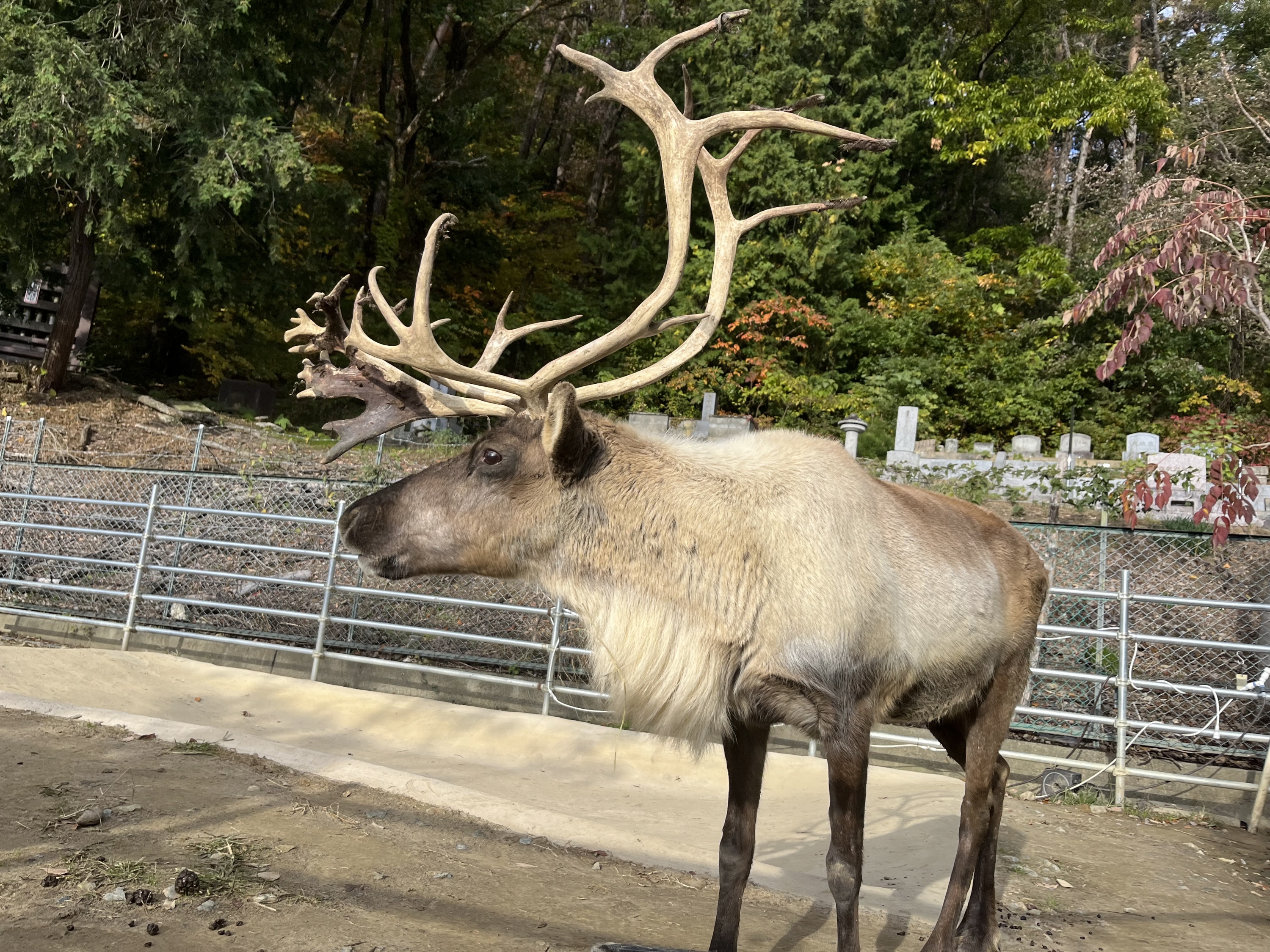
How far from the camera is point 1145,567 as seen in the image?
7.49 metres

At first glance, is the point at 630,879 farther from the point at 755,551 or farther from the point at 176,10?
the point at 176,10

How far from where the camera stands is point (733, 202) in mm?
20125

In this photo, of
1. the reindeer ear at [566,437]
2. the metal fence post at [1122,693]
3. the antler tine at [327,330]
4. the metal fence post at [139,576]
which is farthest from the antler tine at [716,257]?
the metal fence post at [139,576]

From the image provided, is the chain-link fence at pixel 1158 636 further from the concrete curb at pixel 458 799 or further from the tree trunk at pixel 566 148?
the tree trunk at pixel 566 148

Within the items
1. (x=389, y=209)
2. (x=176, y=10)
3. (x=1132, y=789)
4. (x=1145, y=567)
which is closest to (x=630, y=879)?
(x=1132, y=789)

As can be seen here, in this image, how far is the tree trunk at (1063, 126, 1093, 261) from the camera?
838 inches

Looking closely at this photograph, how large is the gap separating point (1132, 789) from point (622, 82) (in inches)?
232

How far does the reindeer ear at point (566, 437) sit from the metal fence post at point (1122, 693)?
474 centimetres

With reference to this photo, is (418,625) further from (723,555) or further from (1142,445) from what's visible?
(1142,445)

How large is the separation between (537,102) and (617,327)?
24460mm

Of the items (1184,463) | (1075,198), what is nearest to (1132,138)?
(1075,198)

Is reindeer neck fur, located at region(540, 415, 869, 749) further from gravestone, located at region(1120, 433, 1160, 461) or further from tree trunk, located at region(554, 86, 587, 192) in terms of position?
tree trunk, located at region(554, 86, 587, 192)

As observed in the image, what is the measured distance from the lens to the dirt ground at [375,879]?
350 cm

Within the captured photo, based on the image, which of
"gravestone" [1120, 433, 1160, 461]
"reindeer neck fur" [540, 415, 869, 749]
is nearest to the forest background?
"gravestone" [1120, 433, 1160, 461]
